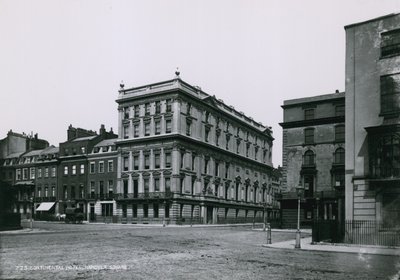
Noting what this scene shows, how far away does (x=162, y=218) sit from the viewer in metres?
55.2

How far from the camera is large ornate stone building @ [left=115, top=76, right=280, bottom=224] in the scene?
184 feet

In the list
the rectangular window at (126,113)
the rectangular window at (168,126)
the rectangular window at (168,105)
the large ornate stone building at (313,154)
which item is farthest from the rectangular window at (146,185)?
the large ornate stone building at (313,154)

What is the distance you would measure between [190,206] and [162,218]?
14.4 feet

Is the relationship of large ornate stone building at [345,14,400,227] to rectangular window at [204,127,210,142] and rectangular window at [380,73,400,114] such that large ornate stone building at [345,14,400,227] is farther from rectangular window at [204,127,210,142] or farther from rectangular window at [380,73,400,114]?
rectangular window at [204,127,210,142]

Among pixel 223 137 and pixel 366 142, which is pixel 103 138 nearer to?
pixel 223 137

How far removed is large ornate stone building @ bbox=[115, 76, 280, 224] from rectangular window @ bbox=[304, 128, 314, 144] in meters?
16.8

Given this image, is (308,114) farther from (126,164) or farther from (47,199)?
(47,199)

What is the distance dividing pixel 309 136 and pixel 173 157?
18.1 metres

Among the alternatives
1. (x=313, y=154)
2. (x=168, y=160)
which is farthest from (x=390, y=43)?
(x=168, y=160)

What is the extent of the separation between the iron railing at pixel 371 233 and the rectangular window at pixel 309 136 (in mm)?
22491

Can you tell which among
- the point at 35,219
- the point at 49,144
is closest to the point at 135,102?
the point at 35,219

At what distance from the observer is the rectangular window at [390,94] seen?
2348 centimetres

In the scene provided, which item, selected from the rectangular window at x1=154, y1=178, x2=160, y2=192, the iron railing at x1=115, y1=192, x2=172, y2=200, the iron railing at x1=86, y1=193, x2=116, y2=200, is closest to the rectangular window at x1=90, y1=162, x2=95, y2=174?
the iron railing at x1=86, y1=193, x2=116, y2=200

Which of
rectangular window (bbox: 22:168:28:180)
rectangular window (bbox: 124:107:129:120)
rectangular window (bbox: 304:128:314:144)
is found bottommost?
rectangular window (bbox: 22:168:28:180)
